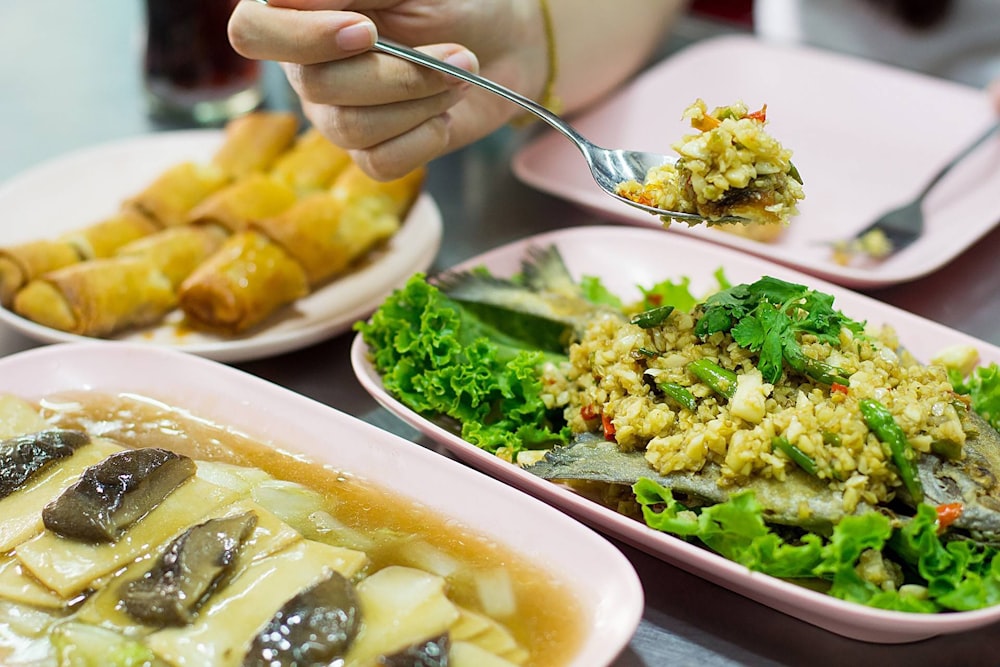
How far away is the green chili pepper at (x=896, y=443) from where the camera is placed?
1.78 meters

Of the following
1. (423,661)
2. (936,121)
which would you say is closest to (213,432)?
(423,661)

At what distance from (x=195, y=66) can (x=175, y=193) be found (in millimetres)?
862

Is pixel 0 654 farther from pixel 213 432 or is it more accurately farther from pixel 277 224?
pixel 277 224

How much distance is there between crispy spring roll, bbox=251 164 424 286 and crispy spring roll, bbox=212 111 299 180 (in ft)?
1.24

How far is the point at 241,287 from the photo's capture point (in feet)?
8.93

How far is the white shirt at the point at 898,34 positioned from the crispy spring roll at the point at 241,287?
8.72 ft

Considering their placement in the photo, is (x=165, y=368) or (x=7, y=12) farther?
(x=7, y=12)

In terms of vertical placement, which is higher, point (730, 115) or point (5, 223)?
point (730, 115)

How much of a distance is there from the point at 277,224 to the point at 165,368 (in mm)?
736

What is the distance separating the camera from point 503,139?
3943mm

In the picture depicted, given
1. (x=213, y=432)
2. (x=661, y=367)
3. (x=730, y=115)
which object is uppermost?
(x=730, y=115)

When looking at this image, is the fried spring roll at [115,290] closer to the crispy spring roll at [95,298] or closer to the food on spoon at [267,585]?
the crispy spring roll at [95,298]

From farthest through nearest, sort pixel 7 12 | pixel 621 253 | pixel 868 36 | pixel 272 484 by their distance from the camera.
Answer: pixel 7 12
pixel 868 36
pixel 621 253
pixel 272 484

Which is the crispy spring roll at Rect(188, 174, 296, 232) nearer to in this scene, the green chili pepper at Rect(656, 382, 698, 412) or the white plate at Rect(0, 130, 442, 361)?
the white plate at Rect(0, 130, 442, 361)
